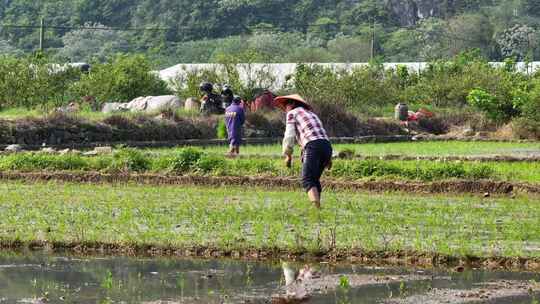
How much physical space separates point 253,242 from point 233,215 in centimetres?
256

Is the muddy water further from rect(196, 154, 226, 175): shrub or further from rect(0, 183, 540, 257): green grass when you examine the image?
rect(196, 154, 226, 175): shrub

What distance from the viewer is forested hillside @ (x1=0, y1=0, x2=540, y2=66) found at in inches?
3524

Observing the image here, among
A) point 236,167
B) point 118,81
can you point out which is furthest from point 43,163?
point 118,81

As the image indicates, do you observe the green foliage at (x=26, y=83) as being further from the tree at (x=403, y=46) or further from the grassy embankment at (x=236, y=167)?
the tree at (x=403, y=46)

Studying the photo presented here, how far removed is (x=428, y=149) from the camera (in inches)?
1164

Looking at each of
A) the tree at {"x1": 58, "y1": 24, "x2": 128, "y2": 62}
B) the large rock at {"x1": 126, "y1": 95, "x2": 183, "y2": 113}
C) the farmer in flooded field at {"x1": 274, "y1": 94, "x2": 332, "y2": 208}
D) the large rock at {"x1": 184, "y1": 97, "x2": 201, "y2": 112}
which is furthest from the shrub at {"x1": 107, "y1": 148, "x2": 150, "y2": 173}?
the tree at {"x1": 58, "y1": 24, "x2": 128, "y2": 62}

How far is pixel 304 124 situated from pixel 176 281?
18.3 feet

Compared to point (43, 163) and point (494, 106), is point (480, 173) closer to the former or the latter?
point (43, 163)

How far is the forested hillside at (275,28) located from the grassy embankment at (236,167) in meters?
59.8

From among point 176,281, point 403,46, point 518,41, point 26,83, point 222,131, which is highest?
point 518,41

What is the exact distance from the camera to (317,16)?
108000mm

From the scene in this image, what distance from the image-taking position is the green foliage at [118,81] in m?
40.3

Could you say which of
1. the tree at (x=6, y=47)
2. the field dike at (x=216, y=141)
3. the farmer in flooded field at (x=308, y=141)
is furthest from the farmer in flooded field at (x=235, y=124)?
the tree at (x=6, y=47)

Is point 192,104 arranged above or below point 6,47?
below
